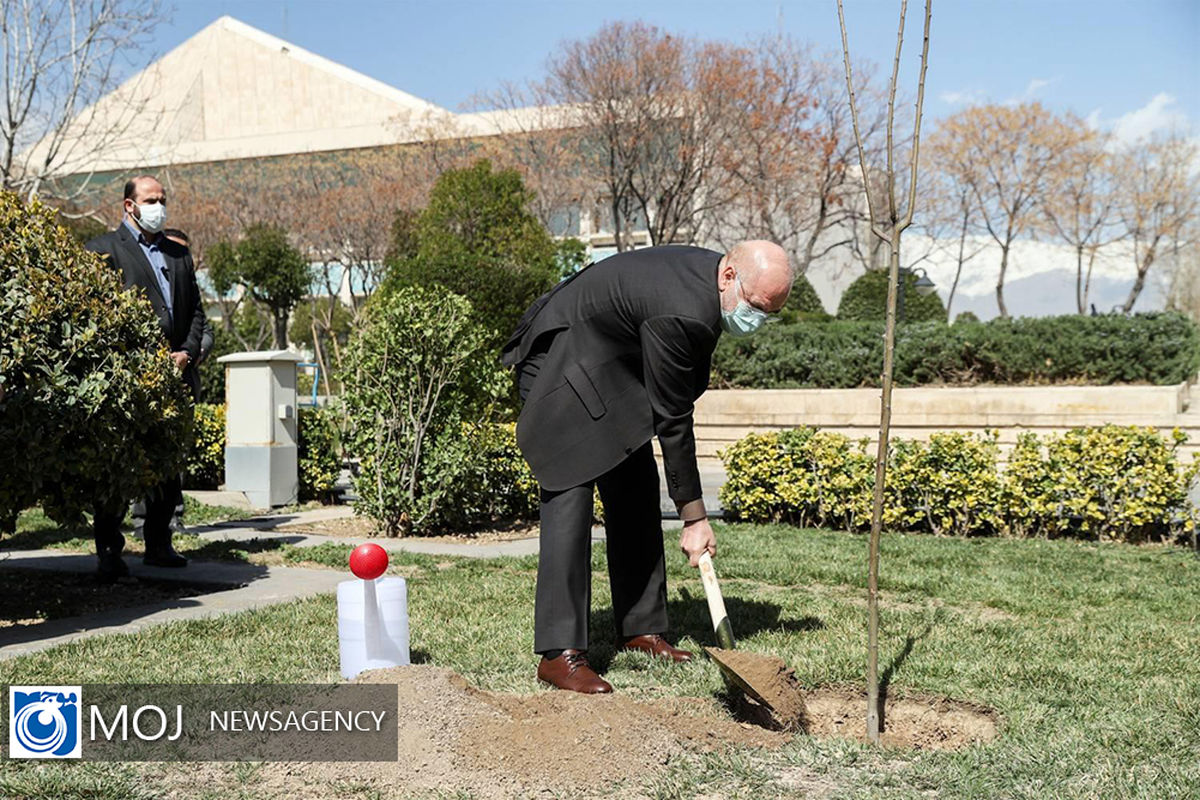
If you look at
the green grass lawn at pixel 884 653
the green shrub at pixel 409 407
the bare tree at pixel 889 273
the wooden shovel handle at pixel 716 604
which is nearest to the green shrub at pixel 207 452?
the green shrub at pixel 409 407

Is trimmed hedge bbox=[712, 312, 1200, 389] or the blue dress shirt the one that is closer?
the blue dress shirt

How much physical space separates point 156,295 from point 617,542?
3180 millimetres

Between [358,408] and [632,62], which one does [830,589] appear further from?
[632,62]

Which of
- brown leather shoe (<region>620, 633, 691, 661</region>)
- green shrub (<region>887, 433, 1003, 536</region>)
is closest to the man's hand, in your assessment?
brown leather shoe (<region>620, 633, 691, 661</region>)

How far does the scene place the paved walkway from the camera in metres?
4.64

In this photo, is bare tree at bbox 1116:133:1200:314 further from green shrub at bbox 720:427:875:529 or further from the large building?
green shrub at bbox 720:427:875:529

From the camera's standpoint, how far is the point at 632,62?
2158 cm

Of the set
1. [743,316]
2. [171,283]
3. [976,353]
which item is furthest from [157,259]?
[976,353]

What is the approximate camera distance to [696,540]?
3684 mm

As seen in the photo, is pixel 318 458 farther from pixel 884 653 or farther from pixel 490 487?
pixel 884 653

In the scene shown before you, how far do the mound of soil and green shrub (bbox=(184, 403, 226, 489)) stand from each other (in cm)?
755

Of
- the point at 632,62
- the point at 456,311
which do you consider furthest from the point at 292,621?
the point at 632,62

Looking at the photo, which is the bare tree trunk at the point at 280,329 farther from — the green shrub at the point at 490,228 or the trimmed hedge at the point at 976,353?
the trimmed hedge at the point at 976,353

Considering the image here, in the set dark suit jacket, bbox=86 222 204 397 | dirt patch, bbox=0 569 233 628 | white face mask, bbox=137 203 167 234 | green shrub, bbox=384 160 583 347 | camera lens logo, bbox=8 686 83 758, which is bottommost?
dirt patch, bbox=0 569 233 628
